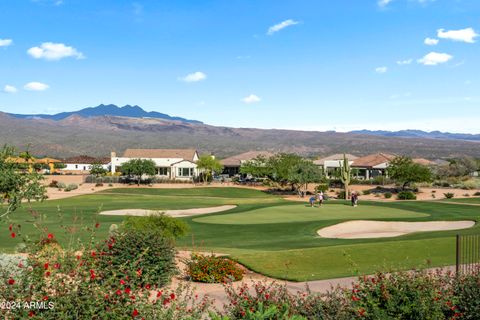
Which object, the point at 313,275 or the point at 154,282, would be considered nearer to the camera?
the point at 154,282

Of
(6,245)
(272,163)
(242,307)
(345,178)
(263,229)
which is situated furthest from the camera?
(272,163)

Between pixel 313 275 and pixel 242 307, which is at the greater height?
pixel 242 307

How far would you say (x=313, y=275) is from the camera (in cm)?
1983

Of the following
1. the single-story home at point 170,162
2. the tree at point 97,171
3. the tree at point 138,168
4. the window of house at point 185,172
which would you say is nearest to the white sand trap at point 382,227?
the tree at point 138,168

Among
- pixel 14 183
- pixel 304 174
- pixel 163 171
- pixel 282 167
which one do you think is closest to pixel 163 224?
pixel 14 183

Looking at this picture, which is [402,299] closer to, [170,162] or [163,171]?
[170,162]

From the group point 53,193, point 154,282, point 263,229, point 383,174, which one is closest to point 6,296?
point 154,282

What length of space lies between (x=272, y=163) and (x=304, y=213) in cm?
3981

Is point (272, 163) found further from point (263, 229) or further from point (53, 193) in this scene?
point (263, 229)

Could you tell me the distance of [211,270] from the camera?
19.5 metres

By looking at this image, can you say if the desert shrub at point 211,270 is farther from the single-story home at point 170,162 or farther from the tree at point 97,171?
the tree at point 97,171

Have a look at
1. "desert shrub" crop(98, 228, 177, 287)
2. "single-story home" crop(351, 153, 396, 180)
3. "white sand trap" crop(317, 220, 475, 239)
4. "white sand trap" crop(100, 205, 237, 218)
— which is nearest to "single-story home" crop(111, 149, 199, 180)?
"single-story home" crop(351, 153, 396, 180)

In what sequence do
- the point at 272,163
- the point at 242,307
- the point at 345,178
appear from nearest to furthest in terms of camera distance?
the point at 242,307
the point at 345,178
the point at 272,163

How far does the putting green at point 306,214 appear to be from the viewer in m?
43.6
